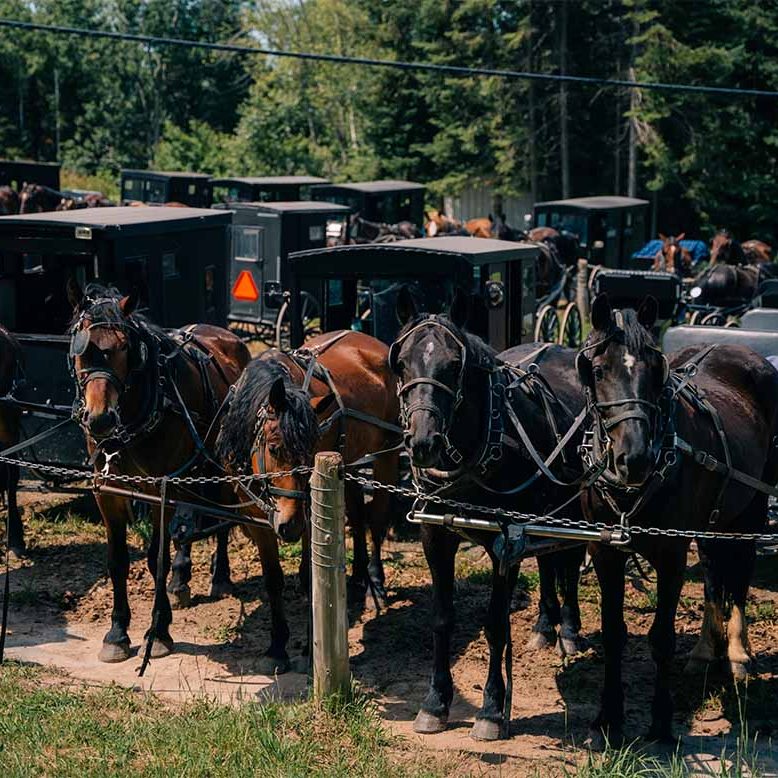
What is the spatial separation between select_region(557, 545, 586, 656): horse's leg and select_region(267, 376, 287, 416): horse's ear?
205 cm

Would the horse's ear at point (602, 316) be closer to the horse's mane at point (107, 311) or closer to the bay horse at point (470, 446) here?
the bay horse at point (470, 446)

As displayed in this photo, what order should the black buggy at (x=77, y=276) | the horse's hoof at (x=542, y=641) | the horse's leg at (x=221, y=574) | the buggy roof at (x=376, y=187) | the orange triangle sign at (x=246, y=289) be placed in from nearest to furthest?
1. the horse's hoof at (x=542, y=641)
2. the horse's leg at (x=221, y=574)
3. the black buggy at (x=77, y=276)
4. the orange triangle sign at (x=246, y=289)
5. the buggy roof at (x=376, y=187)

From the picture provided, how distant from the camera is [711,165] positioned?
33125mm

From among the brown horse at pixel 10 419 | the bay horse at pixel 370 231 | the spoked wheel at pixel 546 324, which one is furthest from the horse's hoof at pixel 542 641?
the bay horse at pixel 370 231

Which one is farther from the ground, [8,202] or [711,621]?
[8,202]

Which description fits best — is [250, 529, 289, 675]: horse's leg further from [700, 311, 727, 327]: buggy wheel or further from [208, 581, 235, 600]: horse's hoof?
[700, 311, 727, 327]: buggy wheel

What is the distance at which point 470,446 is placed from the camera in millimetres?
5977

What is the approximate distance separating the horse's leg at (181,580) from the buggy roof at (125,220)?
2.74 meters

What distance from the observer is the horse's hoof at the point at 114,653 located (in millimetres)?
7277

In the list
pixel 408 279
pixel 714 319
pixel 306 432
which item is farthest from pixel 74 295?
→ pixel 714 319

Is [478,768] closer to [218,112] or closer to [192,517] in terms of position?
[192,517]

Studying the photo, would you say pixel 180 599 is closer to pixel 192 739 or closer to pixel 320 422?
pixel 320 422

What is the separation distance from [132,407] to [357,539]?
6.78 ft

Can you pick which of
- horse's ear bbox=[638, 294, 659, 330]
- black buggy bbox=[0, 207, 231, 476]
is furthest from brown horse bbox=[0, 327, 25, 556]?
horse's ear bbox=[638, 294, 659, 330]
